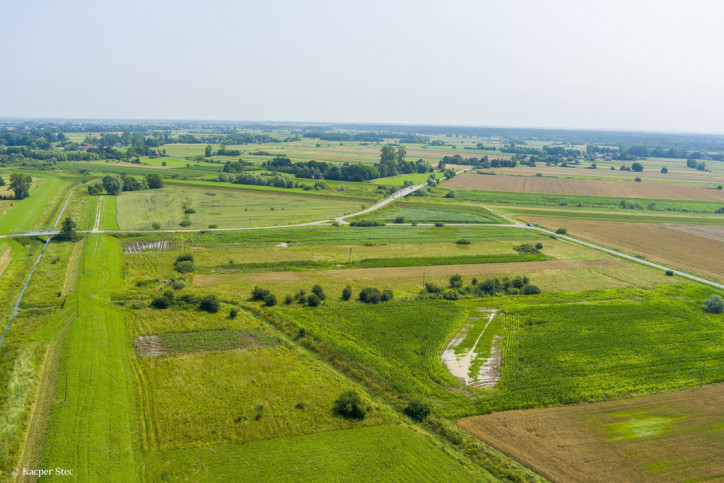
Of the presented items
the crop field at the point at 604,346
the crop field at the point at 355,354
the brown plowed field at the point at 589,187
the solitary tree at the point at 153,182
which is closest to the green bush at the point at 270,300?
the crop field at the point at 355,354

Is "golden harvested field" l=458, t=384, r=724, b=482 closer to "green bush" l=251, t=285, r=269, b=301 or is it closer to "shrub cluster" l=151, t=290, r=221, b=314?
"green bush" l=251, t=285, r=269, b=301

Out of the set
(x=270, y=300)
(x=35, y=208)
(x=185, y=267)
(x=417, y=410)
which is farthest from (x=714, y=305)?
(x=35, y=208)

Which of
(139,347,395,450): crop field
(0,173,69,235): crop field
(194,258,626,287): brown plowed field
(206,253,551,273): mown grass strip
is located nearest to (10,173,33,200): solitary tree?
(0,173,69,235): crop field

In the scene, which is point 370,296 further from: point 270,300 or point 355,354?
point 355,354

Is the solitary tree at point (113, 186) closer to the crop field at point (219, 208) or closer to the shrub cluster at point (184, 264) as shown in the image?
the crop field at point (219, 208)

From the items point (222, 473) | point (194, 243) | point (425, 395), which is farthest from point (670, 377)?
point (194, 243)

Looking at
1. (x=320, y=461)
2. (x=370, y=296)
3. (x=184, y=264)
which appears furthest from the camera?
(x=184, y=264)
